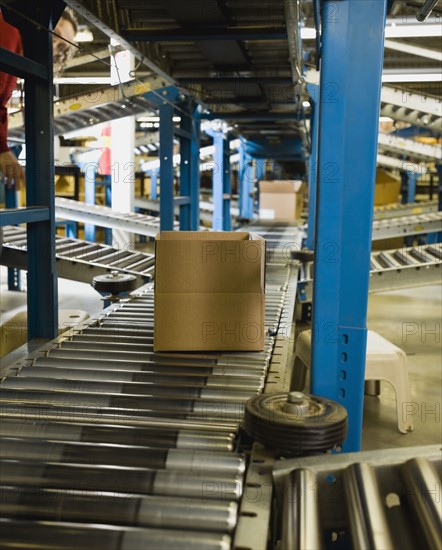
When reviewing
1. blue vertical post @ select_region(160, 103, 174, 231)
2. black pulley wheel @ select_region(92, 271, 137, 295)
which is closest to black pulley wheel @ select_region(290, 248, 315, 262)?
blue vertical post @ select_region(160, 103, 174, 231)

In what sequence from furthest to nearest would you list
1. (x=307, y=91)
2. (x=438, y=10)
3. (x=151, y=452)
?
(x=307, y=91) → (x=438, y=10) → (x=151, y=452)

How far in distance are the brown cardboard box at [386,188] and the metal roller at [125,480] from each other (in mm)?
18290


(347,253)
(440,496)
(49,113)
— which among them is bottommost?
(440,496)

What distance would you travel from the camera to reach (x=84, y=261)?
6348mm

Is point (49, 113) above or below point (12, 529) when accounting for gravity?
above

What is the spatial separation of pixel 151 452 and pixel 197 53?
374 cm

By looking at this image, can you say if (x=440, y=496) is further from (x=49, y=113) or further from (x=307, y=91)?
(x=307, y=91)

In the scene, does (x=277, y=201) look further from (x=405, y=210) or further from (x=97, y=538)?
(x=97, y=538)

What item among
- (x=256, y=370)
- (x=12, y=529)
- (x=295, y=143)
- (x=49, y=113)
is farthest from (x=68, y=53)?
(x=295, y=143)

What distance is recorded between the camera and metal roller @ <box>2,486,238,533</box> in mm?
1539

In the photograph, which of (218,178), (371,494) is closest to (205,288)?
(371,494)

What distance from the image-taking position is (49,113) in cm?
334

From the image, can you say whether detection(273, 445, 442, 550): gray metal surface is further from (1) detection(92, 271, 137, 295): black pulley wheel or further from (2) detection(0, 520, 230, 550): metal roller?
(1) detection(92, 271, 137, 295): black pulley wheel

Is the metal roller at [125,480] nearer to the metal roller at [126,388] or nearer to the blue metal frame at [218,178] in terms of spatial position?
the metal roller at [126,388]
